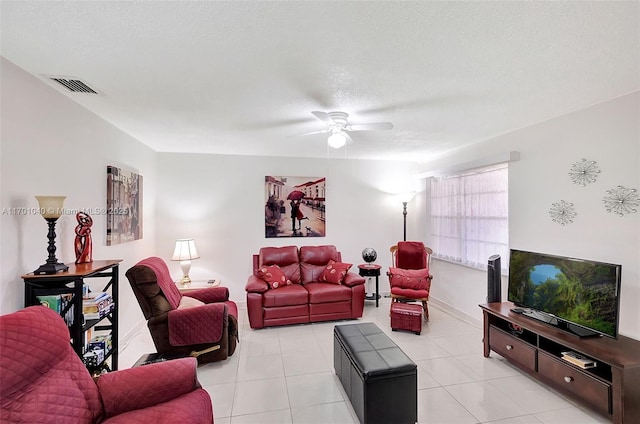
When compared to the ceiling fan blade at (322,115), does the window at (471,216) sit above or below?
below

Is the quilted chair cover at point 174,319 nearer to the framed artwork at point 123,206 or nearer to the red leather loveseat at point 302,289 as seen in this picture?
the framed artwork at point 123,206

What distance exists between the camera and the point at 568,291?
8.02 ft

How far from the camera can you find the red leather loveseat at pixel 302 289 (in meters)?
3.82

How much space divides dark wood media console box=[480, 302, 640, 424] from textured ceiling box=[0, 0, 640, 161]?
1.93m

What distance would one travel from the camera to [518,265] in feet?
9.62

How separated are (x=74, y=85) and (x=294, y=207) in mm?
3216

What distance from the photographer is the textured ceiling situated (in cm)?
138

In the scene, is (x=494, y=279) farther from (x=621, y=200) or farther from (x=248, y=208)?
(x=248, y=208)

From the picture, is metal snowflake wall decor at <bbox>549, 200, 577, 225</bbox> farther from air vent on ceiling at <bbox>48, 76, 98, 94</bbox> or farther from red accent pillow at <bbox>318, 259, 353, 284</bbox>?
air vent on ceiling at <bbox>48, 76, 98, 94</bbox>

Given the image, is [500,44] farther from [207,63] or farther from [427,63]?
[207,63]

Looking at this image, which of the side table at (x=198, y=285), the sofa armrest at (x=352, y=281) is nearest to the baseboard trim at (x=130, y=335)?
A: the side table at (x=198, y=285)

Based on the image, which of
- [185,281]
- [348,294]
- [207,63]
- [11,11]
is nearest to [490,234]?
[348,294]

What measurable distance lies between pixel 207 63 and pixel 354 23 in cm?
96

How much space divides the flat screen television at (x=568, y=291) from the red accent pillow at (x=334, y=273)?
2054 millimetres
